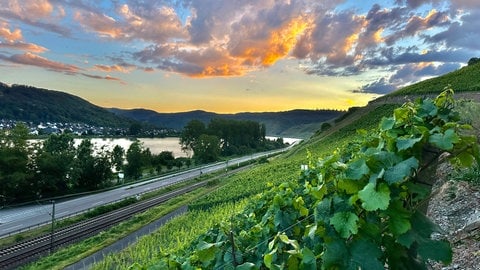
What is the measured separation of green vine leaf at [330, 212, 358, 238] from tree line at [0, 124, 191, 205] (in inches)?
2403

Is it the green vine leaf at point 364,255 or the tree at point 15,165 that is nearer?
the green vine leaf at point 364,255

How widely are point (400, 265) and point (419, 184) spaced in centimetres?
39

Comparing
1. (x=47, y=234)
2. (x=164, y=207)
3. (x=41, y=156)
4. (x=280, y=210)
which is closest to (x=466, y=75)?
(x=164, y=207)

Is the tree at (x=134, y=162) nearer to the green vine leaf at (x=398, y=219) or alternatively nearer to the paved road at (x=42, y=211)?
the paved road at (x=42, y=211)

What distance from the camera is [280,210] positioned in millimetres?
3590

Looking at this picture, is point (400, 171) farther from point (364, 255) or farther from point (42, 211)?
point (42, 211)

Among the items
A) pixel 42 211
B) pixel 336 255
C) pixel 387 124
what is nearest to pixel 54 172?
pixel 42 211

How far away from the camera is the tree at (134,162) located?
81438 mm

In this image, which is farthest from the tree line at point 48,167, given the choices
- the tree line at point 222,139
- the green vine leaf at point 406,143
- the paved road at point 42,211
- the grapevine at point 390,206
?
the green vine leaf at point 406,143

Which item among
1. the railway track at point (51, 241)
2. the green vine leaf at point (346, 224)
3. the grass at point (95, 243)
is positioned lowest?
the railway track at point (51, 241)

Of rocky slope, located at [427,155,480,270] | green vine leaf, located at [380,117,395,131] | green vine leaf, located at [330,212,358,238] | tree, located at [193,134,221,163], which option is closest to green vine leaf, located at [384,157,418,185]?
green vine leaf, located at [330,212,358,238]

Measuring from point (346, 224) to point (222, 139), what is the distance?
451ft

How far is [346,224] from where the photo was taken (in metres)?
1.60

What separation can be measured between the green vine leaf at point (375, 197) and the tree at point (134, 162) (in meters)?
83.2
